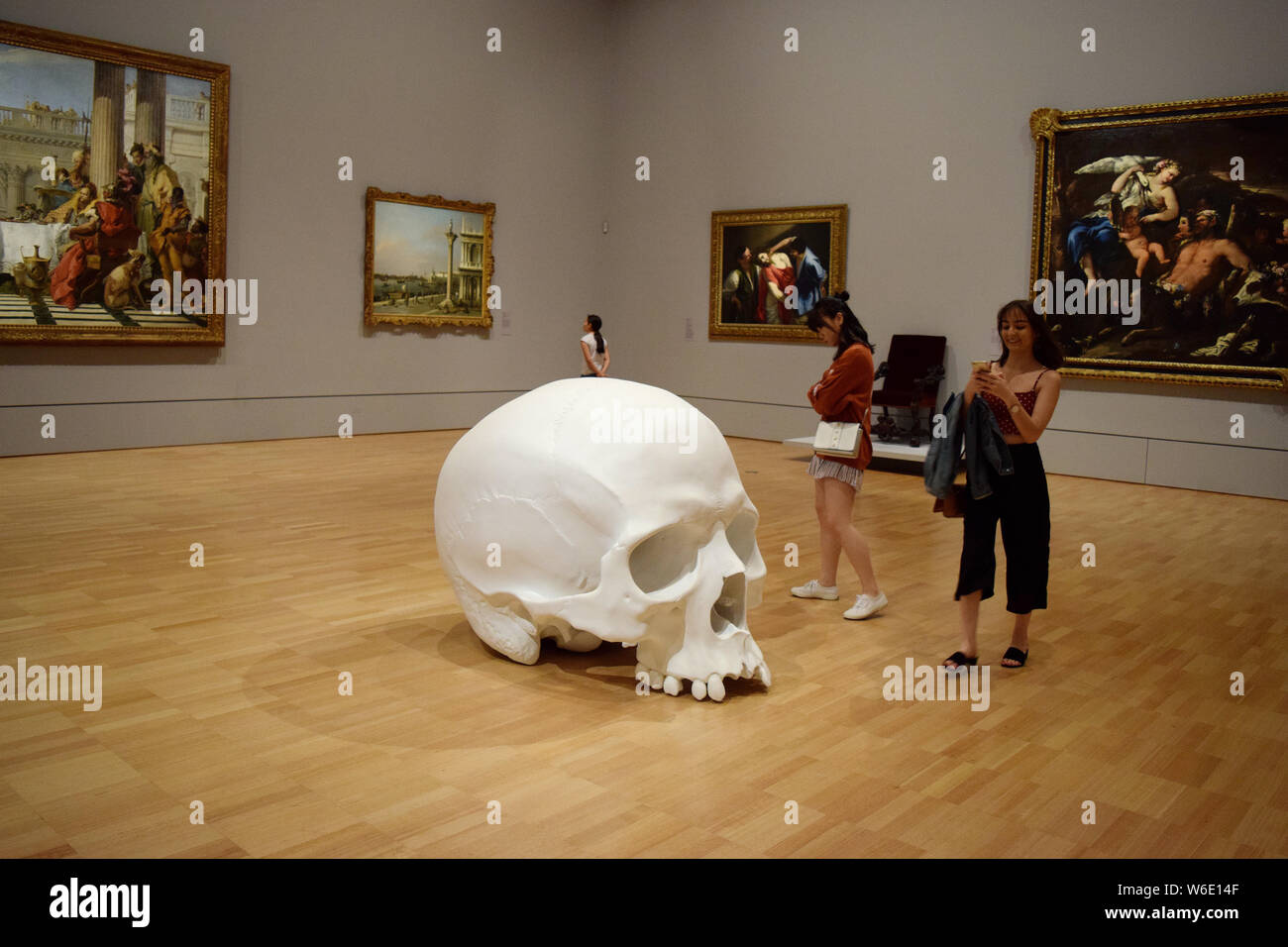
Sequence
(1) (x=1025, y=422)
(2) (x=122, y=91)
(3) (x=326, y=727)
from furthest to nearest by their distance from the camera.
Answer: (2) (x=122, y=91), (1) (x=1025, y=422), (3) (x=326, y=727)

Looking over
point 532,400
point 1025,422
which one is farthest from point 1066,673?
point 532,400

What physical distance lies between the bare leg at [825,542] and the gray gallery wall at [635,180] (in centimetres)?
796

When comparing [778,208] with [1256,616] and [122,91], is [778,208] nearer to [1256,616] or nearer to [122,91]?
[122,91]

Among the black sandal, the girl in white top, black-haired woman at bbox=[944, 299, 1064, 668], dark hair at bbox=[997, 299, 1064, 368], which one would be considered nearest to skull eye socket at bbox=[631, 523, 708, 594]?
black-haired woman at bbox=[944, 299, 1064, 668]

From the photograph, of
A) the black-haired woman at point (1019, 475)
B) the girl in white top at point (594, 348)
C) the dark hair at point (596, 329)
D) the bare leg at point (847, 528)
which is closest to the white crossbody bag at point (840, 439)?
the bare leg at point (847, 528)

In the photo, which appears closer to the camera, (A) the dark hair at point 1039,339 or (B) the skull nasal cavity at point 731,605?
(B) the skull nasal cavity at point 731,605

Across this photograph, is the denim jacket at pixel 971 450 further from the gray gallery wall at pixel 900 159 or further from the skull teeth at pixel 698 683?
the gray gallery wall at pixel 900 159

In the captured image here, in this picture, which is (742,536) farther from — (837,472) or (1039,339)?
(1039,339)

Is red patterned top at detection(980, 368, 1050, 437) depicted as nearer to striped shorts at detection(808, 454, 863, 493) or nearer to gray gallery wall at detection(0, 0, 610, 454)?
striped shorts at detection(808, 454, 863, 493)

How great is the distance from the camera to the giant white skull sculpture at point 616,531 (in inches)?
182

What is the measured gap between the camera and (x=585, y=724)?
448 cm

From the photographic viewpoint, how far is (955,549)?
8562mm

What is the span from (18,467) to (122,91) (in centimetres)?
475

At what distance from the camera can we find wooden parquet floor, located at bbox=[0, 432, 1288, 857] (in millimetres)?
3506
